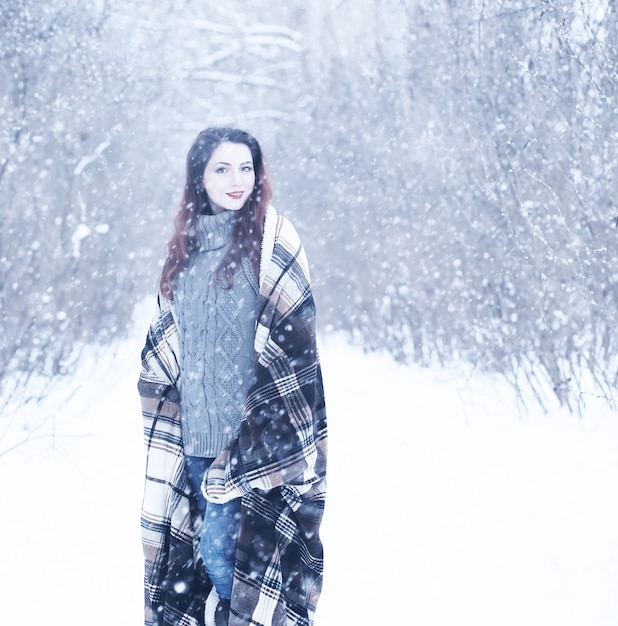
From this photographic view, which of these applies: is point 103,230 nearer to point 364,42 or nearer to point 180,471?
point 364,42

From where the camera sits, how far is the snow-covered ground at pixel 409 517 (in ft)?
9.91

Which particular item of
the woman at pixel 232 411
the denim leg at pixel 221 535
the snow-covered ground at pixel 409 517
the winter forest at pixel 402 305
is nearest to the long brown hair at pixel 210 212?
the woman at pixel 232 411

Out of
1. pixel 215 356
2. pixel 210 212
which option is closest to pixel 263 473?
pixel 215 356

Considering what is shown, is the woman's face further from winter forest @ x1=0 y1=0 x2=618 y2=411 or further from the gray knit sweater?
winter forest @ x1=0 y1=0 x2=618 y2=411

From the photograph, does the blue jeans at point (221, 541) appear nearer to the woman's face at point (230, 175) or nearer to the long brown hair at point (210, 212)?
the long brown hair at point (210, 212)

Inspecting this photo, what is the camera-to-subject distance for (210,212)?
2.41m

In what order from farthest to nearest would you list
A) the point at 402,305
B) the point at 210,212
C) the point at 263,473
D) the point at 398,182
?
the point at 402,305
the point at 398,182
the point at 210,212
the point at 263,473

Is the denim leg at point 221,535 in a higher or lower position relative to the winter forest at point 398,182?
lower

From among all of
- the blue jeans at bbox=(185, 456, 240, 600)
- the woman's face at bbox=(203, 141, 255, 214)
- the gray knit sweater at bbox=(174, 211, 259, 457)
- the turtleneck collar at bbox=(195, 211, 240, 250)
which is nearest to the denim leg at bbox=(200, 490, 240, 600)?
the blue jeans at bbox=(185, 456, 240, 600)

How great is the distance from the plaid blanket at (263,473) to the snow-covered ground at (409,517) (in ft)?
2.77

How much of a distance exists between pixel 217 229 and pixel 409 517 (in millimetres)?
2428

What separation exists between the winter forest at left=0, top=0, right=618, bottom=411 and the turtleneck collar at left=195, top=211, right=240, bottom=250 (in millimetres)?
2624

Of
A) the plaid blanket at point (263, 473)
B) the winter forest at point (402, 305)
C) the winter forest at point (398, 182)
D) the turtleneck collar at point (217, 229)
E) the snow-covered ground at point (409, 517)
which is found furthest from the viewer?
the winter forest at point (398, 182)

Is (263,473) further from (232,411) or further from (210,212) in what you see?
(210,212)
